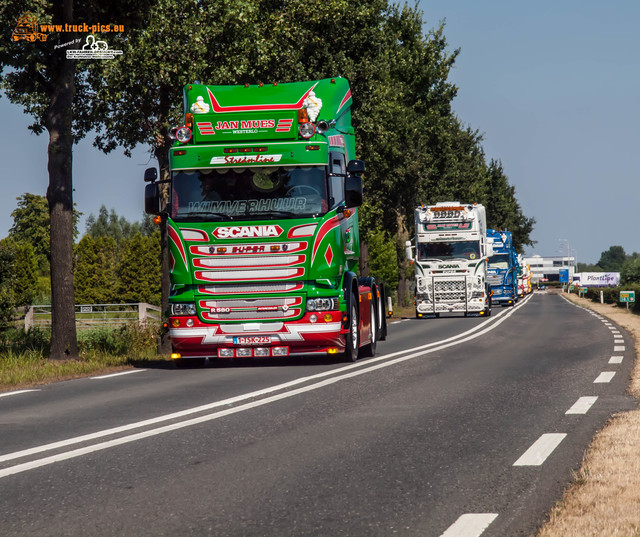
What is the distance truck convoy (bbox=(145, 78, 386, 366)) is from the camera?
1405 centimetres

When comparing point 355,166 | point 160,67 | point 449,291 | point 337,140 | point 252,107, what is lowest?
point 449,291

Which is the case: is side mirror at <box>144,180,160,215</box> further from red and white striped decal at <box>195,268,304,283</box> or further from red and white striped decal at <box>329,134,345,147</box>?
red and white striped decal at <box>329,134,345,147</box>

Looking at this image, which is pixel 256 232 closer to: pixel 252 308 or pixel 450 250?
pixel 252 308

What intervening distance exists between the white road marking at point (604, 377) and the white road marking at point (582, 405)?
1.74 m

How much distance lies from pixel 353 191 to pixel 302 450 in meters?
8.16

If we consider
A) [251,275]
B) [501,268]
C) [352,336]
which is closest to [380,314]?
[352,336]

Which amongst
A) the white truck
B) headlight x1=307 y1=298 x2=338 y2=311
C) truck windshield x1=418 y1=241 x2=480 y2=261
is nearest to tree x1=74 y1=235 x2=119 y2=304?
the white truck

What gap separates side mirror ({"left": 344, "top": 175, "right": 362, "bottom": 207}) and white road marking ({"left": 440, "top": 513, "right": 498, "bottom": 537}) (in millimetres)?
10070

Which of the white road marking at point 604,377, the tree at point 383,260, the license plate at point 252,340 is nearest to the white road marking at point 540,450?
the white road marking at point 604,377

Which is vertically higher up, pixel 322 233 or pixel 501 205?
pixel 501 205

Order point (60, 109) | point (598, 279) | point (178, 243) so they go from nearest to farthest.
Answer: point (178, 243), point (60, 109), point (598, 279)

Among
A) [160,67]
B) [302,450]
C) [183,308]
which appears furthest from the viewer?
[160,67]

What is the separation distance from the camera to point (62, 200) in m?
16.9

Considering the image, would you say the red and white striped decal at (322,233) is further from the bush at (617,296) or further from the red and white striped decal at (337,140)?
the bush at (617,296)
